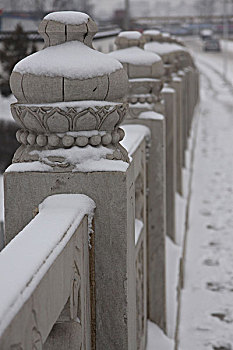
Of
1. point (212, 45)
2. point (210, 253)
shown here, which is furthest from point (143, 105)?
point (212, 45)

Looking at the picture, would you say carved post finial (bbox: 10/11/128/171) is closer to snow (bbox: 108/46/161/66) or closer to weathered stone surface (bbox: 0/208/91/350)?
weathered stone surface (bbox: 0/208/91/350)

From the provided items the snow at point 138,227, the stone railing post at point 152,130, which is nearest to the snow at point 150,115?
the stone railing post at point 152,130

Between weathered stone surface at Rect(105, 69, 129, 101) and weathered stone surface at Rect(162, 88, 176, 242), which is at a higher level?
weathered stone surface at Rect(105, 69, 129, 101)

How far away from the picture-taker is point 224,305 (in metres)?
6.07

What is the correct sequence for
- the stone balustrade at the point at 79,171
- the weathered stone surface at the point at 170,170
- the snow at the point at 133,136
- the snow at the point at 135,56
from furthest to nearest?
1. the weathered stone surface at the point at 170,170
2. the snow at the point at 135,56
3. the snow at the point at 133,136
4. the stone balustrade at the point at 79,171

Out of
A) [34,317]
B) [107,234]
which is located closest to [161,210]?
[107,234]

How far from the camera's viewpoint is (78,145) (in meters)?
2.45

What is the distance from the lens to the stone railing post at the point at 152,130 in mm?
4531

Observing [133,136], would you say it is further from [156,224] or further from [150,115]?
[156,224]

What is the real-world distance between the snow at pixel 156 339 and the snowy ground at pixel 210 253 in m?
0.73

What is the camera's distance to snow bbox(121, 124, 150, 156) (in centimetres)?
345

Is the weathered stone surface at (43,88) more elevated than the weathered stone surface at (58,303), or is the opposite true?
the weathered stone surface at (43,88)

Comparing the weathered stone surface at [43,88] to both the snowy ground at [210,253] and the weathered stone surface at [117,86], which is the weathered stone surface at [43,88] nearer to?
the weathered stone surface at [117,86]

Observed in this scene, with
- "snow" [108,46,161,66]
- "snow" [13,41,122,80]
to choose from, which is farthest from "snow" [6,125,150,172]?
"snow" [108,46,161,66]
